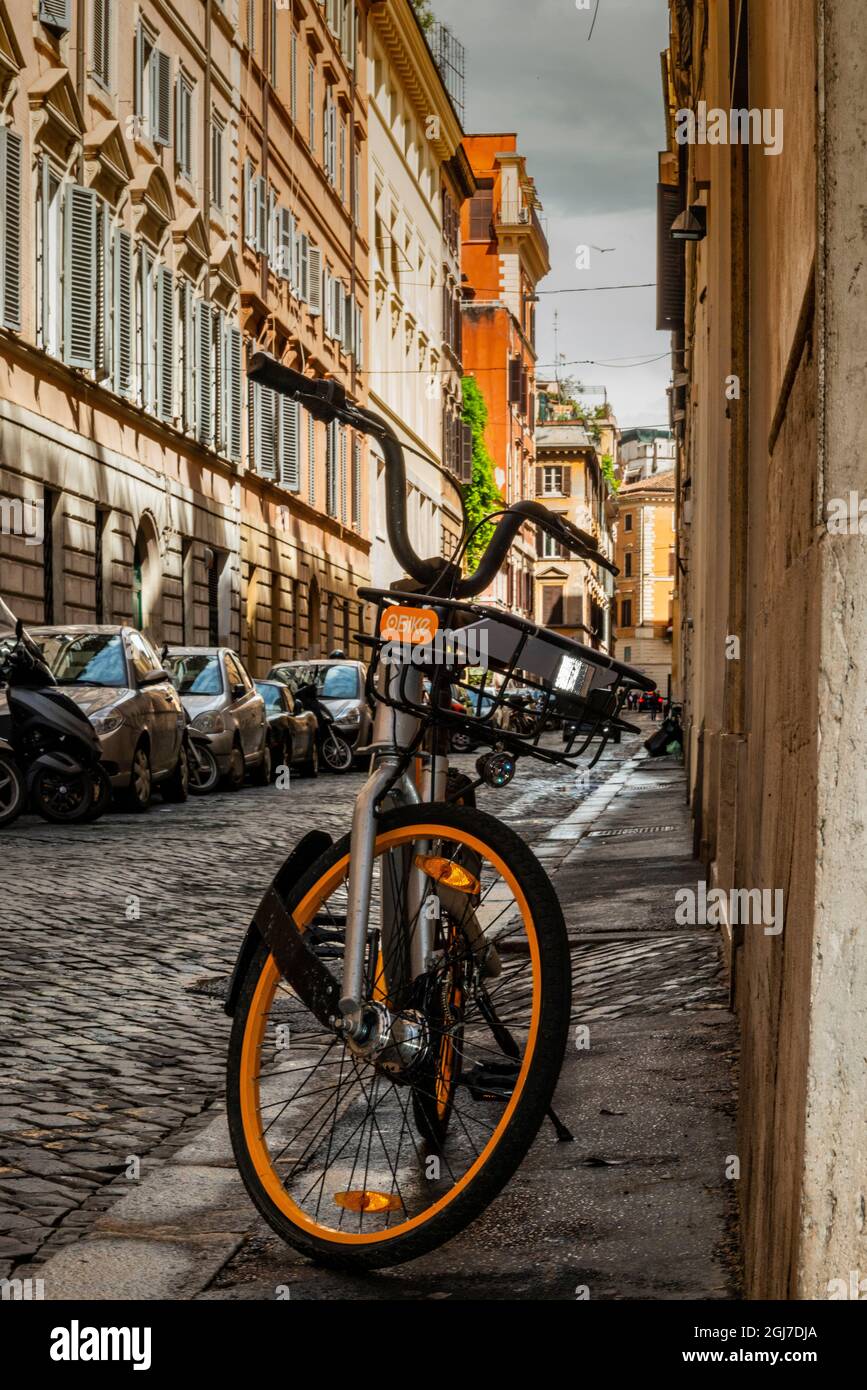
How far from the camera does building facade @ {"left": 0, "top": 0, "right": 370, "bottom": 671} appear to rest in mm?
22656

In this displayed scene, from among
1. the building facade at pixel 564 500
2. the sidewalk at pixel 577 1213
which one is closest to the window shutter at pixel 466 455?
the building facade at pixel 564 500

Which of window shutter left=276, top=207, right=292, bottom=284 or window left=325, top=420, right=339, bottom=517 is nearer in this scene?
window shutter left=276, top=207, right=292, bottom=284

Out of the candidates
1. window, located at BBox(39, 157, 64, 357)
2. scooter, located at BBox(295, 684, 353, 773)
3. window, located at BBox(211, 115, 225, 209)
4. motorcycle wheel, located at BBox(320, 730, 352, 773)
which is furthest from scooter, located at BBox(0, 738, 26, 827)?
window, located at BBox(211, 115, 225, 209)

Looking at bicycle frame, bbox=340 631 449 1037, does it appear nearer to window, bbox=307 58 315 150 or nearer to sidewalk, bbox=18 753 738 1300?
sidewalk, bbox=18 753 738 1300

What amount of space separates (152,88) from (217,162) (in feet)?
14.4

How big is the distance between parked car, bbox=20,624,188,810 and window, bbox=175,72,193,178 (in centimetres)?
1480

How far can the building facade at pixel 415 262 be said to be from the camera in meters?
48.6

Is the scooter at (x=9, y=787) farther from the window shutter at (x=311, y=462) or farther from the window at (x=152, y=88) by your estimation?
the window shutter at (x=311, y=462)

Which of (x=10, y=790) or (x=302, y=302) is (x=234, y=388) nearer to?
(x=302, y=302)

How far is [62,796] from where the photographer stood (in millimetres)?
14656

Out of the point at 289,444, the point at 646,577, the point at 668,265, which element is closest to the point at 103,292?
the point at 668,265
